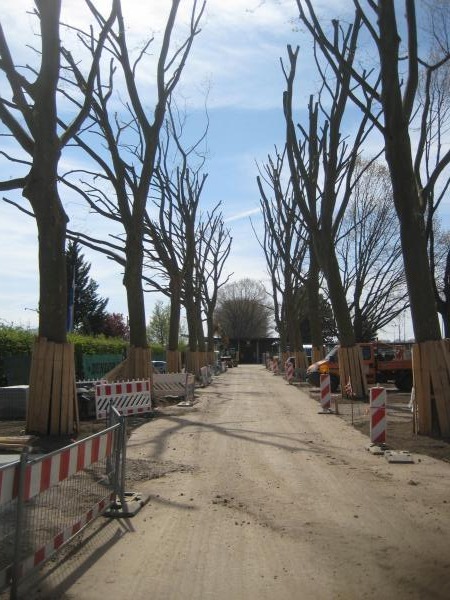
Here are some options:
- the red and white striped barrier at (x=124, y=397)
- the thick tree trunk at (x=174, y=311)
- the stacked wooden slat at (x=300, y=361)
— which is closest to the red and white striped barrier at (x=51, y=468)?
the red and white striped barrier at (x=124, y=397)

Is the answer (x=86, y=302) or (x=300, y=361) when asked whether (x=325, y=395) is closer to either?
(x=300, y=361)

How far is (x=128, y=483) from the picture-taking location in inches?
339

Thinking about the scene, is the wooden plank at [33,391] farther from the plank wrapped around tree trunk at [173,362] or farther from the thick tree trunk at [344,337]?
the plank wrapped around tree trunk at [173,362]

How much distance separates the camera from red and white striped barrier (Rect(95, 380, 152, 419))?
52.3 ft

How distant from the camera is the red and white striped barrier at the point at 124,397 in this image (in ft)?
52.3

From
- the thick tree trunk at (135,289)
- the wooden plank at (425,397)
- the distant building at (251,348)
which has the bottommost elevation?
the wooden plank at (425,397)

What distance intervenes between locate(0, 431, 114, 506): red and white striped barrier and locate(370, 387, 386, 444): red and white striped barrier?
5.83 m

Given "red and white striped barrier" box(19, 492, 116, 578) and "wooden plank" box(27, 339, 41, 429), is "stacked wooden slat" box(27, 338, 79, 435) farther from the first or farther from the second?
"red and white striped barrier" box(19, 492, 116, 578)

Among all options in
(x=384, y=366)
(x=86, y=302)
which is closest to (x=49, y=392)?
(x=384, y=366)

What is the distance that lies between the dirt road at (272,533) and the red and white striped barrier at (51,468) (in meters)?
0.70

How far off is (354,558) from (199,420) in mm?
10965

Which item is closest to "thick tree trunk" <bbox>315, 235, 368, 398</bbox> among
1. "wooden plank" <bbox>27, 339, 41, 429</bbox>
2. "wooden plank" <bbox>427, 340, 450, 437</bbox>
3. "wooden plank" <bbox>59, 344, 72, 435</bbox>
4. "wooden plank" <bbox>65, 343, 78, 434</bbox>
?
"wooden plank" <bbox>427, 340, 450, 437</bbox>

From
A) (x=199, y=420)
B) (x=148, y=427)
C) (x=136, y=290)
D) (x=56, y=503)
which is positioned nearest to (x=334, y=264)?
(x=136, y=290)

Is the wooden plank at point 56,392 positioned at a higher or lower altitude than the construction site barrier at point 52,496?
higher
